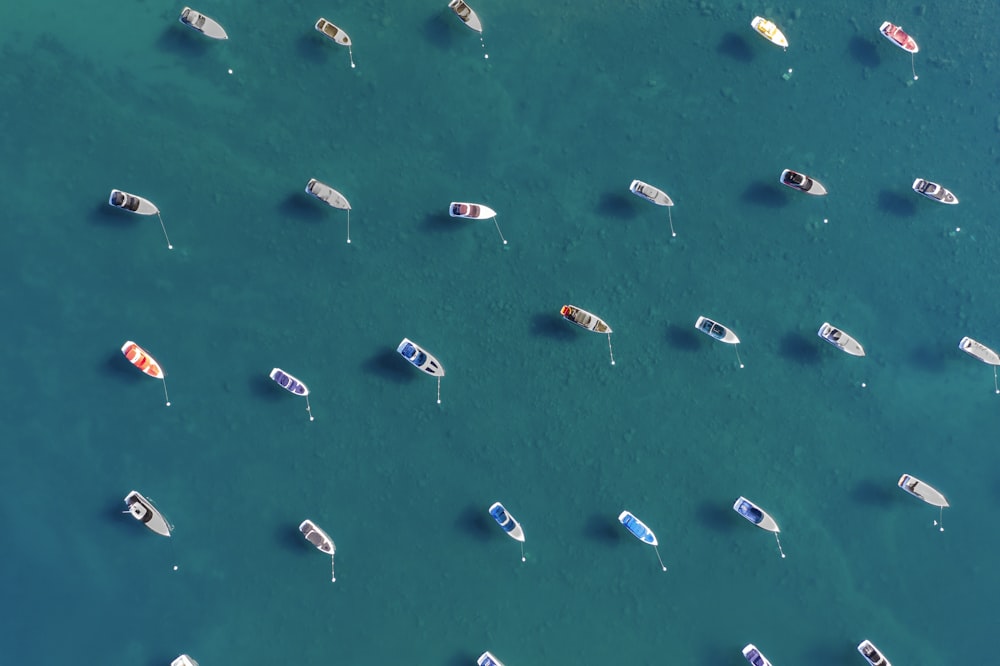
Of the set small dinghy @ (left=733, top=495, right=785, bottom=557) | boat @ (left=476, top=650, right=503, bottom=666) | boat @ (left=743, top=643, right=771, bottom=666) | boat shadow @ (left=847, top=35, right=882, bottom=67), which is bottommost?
boat @ (left=476, top=650, right=503, bottom=666)

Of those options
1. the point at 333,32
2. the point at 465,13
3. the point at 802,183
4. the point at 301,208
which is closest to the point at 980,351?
the point at 802,183

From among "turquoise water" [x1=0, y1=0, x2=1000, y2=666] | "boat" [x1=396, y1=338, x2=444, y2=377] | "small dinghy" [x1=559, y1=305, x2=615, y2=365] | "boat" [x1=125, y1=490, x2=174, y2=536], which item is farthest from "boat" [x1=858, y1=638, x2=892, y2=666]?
"boat" [x1=125, y1=490, x2=174, y2=536]

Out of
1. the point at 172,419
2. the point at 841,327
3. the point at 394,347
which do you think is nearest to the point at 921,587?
the point at 841,327

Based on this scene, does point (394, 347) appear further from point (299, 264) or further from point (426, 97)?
point (426, 97)

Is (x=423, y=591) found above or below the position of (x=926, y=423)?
below

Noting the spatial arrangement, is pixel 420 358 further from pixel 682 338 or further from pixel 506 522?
pixel 682 338

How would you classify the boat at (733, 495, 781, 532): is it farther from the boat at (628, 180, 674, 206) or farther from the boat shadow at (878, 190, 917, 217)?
the boat shadow at (878, 190, 917, 217)

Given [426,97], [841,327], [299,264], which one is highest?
[426,97]
